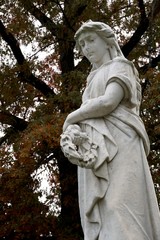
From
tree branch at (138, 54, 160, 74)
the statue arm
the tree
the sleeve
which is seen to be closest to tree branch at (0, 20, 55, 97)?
the tree

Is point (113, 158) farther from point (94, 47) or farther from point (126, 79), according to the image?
point (94, 47)

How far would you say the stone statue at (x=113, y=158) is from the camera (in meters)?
4.60

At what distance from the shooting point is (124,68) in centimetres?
521

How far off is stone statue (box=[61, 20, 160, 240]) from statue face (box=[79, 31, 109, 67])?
5.2 inches

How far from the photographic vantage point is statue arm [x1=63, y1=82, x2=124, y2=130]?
4.99 meters

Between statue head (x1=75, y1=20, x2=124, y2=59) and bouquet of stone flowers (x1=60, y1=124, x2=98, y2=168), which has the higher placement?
statue head (x1=75, y1=20, x2=124, y2=59)

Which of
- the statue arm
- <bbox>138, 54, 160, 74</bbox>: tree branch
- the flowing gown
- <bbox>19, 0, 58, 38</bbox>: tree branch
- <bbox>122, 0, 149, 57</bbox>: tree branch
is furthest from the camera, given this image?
<bbox>122, 0, 149, 57</bbox>: tree branch

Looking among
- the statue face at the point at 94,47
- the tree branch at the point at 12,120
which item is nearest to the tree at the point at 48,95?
the tree branch at the point at 12,120

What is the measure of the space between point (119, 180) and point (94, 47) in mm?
1388

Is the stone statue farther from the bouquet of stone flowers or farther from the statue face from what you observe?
the statue face

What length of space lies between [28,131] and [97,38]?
7289 millimetres

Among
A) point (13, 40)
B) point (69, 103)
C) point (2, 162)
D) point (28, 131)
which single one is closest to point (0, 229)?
point (2, 162)

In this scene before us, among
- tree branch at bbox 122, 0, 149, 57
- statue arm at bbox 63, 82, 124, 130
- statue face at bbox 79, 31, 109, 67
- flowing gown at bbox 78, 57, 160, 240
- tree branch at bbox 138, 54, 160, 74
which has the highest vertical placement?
tree branch at bbox 122, 0, 149, 57

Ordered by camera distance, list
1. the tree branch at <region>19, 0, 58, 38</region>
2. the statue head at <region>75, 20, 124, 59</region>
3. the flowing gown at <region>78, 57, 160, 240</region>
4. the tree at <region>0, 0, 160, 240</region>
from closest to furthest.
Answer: the flowing gown at <region>78, 57, 160, 240</region>, the statue head at <region>75, 20, 124, 59</region>, the tree at <region>0, 0, 160, 240</region>, the tree branch at <region>19, 0, 58, 38</region>
